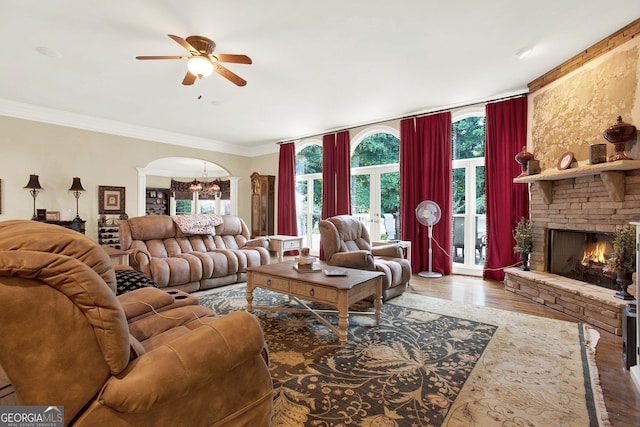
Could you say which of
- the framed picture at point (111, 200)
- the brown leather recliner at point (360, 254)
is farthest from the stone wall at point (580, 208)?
the framed picture at point (111, 200)

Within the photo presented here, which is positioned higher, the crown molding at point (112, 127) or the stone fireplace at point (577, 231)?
the crown molding at point (112, 127)

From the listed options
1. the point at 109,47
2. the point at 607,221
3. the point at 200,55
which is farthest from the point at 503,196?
the point at 109,47

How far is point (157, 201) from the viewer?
35.3ft

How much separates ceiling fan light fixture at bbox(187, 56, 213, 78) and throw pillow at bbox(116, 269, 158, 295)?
75.5 inches

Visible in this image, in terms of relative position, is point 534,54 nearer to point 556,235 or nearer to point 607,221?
point 607,221

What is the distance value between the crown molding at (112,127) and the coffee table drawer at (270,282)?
4.55m

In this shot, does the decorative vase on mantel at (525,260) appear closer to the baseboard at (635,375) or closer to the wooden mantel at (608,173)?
the wooden mantel at (608,173)

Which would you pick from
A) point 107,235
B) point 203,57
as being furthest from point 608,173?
point 107,235

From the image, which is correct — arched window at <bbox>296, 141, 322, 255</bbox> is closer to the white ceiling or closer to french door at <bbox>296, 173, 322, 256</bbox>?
french door at <bbox>296, 173, 322, 256</bbox>

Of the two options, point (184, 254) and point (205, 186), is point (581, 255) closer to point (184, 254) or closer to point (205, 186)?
point (184, 254)

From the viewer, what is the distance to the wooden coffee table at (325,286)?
2.43 metres

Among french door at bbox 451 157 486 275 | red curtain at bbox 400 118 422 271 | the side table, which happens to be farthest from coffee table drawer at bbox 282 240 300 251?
french door at bbox 451 157 486 275

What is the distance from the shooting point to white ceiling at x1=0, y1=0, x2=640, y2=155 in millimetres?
2547

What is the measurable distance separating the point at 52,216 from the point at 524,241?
6.92 m
